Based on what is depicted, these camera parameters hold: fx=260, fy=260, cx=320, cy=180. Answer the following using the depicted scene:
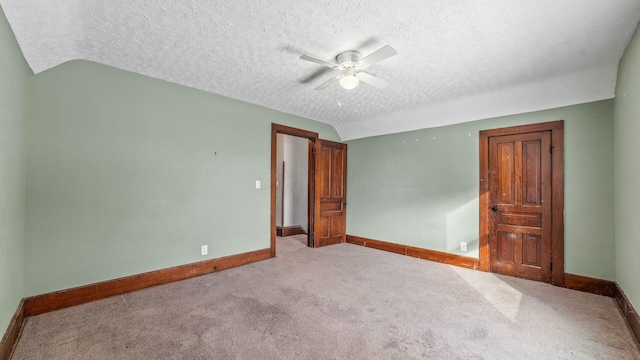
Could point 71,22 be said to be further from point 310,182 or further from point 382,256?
point 382,256

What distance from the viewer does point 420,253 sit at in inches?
167

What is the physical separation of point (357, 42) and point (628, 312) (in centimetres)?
322

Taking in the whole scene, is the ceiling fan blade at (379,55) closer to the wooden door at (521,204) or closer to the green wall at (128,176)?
the green wall at (128,176)

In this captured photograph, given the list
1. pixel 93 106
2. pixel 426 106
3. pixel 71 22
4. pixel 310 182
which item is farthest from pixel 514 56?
pixel 93 106

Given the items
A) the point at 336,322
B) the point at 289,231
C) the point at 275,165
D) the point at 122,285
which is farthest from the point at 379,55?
the point at 289,231

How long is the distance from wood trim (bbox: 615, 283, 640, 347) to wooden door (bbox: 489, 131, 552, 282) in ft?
1.99

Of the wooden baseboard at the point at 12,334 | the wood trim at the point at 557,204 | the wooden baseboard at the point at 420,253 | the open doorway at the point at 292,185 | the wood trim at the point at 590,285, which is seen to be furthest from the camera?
the open doorway at the point at 292,185

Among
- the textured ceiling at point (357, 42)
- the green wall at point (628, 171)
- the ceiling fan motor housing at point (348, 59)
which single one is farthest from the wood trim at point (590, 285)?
the ceiling fan motor housing at point (348, 59)

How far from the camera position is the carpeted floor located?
182cm

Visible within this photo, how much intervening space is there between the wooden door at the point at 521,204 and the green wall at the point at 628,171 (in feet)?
1.96

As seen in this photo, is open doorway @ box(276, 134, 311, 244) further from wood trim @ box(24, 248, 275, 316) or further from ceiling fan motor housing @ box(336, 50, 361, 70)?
ceiling fan motor housing @ box(336, 50, 361, 70)

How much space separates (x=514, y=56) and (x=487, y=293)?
8.01 ft

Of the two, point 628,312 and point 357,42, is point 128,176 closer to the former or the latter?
point 357,42

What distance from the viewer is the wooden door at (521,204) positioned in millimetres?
3191
